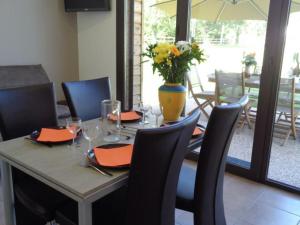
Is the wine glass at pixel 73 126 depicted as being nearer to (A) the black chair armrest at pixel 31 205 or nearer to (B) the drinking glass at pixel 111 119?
(B) the drinking glass at pixel 111 119

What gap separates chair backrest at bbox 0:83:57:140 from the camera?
5.84ft

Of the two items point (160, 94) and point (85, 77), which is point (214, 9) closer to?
point (160, 94)

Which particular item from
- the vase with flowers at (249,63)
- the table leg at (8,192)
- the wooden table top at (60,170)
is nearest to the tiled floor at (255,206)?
the table leg at (8,192)

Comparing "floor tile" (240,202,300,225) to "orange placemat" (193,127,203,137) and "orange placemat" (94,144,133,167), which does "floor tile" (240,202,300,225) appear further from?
"orange placemat" (94,144,133,167)

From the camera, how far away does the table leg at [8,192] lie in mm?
1557

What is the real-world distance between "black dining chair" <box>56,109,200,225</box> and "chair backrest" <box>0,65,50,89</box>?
2.64 meters

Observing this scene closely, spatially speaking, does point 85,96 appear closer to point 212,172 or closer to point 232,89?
point 212,172

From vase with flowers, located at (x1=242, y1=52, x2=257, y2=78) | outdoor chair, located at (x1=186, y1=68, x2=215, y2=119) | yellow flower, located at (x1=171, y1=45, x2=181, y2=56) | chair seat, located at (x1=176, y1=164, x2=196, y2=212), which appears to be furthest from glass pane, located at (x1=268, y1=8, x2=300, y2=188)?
chair seat, located at (x1=176, y1=164, x2=196, y2=212)

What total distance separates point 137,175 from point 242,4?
2.24m

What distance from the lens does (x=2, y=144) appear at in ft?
5.09

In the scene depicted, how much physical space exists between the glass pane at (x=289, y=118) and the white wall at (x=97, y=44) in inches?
A: 77.4

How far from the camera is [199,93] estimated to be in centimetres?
361

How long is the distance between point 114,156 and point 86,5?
9.20ft

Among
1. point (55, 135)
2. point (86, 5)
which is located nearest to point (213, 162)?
point (55, 135)
